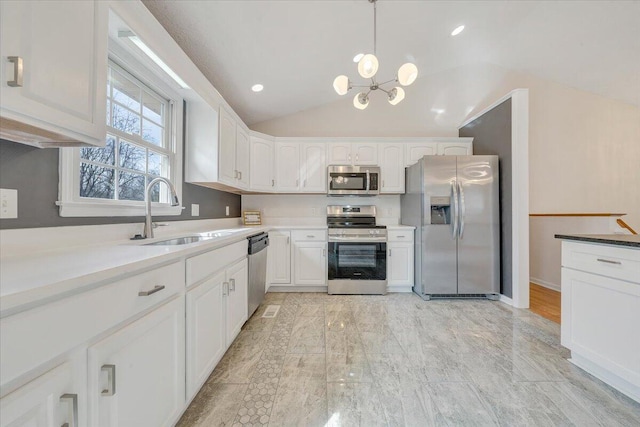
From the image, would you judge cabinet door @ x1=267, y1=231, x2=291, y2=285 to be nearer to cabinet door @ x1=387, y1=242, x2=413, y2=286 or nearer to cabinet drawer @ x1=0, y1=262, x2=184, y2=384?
cabinet door @ x1=387, y1=242, x2=413, y2=286

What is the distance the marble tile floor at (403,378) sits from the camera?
137cm

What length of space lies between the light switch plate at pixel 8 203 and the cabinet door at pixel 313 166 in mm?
2968

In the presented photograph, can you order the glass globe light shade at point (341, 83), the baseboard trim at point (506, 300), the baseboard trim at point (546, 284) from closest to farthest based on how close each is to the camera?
the glass globe light shade at point (341, 83) → the baseboard trim at point (506, 300) → the baseboard trim at point (546, 284)

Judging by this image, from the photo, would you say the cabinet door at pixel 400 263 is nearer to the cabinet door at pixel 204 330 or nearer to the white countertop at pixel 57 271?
the cabinet door at pixel 204 330

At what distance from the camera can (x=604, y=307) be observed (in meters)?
1.58

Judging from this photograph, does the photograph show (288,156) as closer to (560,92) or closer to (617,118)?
(560,92)

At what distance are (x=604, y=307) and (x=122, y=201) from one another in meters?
3.10

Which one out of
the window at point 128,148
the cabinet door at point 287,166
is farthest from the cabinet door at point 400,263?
the window at point 128,148

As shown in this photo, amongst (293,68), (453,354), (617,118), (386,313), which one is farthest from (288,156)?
(617,118)

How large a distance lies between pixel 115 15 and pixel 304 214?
3146 mm

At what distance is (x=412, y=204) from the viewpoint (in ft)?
11.7

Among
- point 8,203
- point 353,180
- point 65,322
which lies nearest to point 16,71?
point 8,203

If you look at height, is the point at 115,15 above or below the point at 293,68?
below

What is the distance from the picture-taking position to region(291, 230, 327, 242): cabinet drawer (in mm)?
3500
